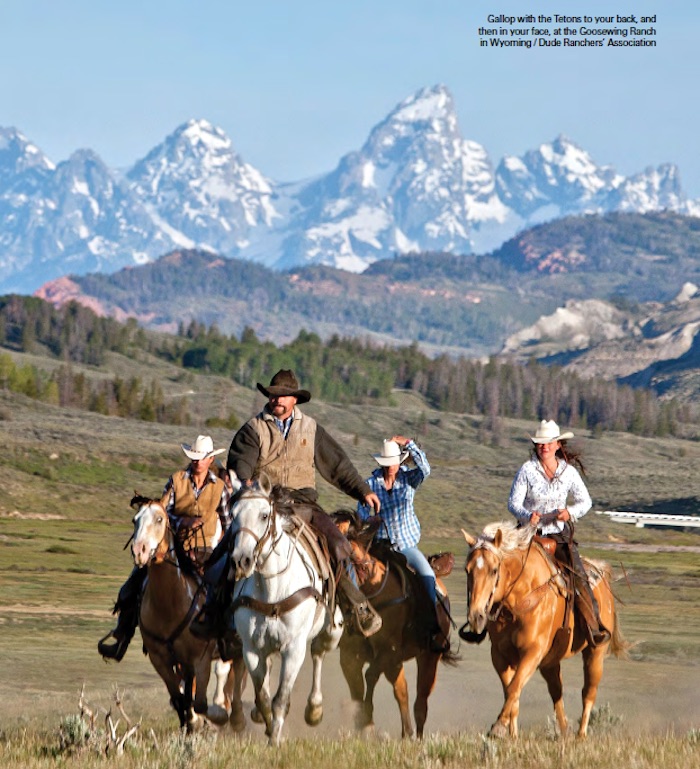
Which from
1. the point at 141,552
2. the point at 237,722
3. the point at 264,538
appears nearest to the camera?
the point at 264,538

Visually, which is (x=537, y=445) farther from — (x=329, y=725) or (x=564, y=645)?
(x=329, y=725)

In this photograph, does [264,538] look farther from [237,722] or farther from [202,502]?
[237,722]

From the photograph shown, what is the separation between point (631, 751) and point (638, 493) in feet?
420

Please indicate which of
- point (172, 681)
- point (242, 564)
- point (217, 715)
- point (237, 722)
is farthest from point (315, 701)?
point (242, 564)

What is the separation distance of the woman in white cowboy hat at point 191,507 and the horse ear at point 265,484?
192 cm

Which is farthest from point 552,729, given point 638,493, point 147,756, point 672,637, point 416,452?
point 638,493

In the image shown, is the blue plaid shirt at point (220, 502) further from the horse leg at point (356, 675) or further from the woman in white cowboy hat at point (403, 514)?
the horse leg at point (356, 675)

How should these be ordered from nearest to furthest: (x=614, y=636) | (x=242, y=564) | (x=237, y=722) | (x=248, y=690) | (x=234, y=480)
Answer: (x=242, y=564), (x=234, y=480), (x=237, y=722), (x=614, y=636), (x=248, y=690)

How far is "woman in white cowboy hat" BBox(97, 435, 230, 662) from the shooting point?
17.7 metres

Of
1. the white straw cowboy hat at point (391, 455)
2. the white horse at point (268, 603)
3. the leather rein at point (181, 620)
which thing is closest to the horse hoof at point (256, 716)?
the white horse at point (268, 603)

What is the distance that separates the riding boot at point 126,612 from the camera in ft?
57.7

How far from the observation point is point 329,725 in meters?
19.7

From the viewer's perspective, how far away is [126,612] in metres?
17.9

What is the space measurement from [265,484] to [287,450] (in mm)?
1409
